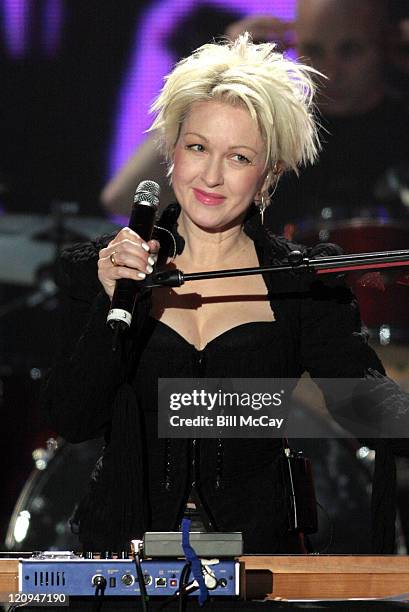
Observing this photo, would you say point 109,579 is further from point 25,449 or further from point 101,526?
point 25,449

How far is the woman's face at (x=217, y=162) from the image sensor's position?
1964 millimetres

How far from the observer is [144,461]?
191 cm

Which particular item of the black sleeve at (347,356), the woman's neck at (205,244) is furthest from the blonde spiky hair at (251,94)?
the black sleeve at (347,356)

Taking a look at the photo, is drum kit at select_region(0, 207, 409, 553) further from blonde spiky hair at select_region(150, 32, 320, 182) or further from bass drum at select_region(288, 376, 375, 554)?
blonde spiky hair at select_region(150, 32, 320, 182)

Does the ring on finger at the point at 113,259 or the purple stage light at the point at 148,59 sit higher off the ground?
the purple stage light at the point at 148,59

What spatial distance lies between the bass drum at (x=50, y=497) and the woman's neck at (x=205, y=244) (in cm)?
104

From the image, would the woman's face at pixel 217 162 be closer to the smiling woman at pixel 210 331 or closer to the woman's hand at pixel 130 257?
the smiling woman at pixel 210 331

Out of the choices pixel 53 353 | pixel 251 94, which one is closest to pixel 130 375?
pixel 251 94

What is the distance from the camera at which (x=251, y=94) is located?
77.2 inches

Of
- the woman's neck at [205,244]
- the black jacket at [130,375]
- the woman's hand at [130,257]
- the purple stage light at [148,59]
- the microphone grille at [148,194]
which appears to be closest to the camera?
the woman's hand at [130,257]

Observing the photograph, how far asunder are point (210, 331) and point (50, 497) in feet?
3.82

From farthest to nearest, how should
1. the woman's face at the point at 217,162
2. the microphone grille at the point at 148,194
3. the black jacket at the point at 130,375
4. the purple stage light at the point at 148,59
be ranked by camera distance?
the purple stage light at the point at 148,59 < the woman's face at the point at 217,162 < the black jacket at the point at 130,375 < the microphone grille at the point at 148,194

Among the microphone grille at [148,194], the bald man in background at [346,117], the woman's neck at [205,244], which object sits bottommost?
the microphone grille at [148,194]

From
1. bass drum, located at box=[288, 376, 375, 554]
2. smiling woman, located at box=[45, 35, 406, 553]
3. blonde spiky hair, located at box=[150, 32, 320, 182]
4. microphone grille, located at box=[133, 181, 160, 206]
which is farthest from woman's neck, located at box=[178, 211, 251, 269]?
bass drum, located at box=[288, 376, 375, 554]
